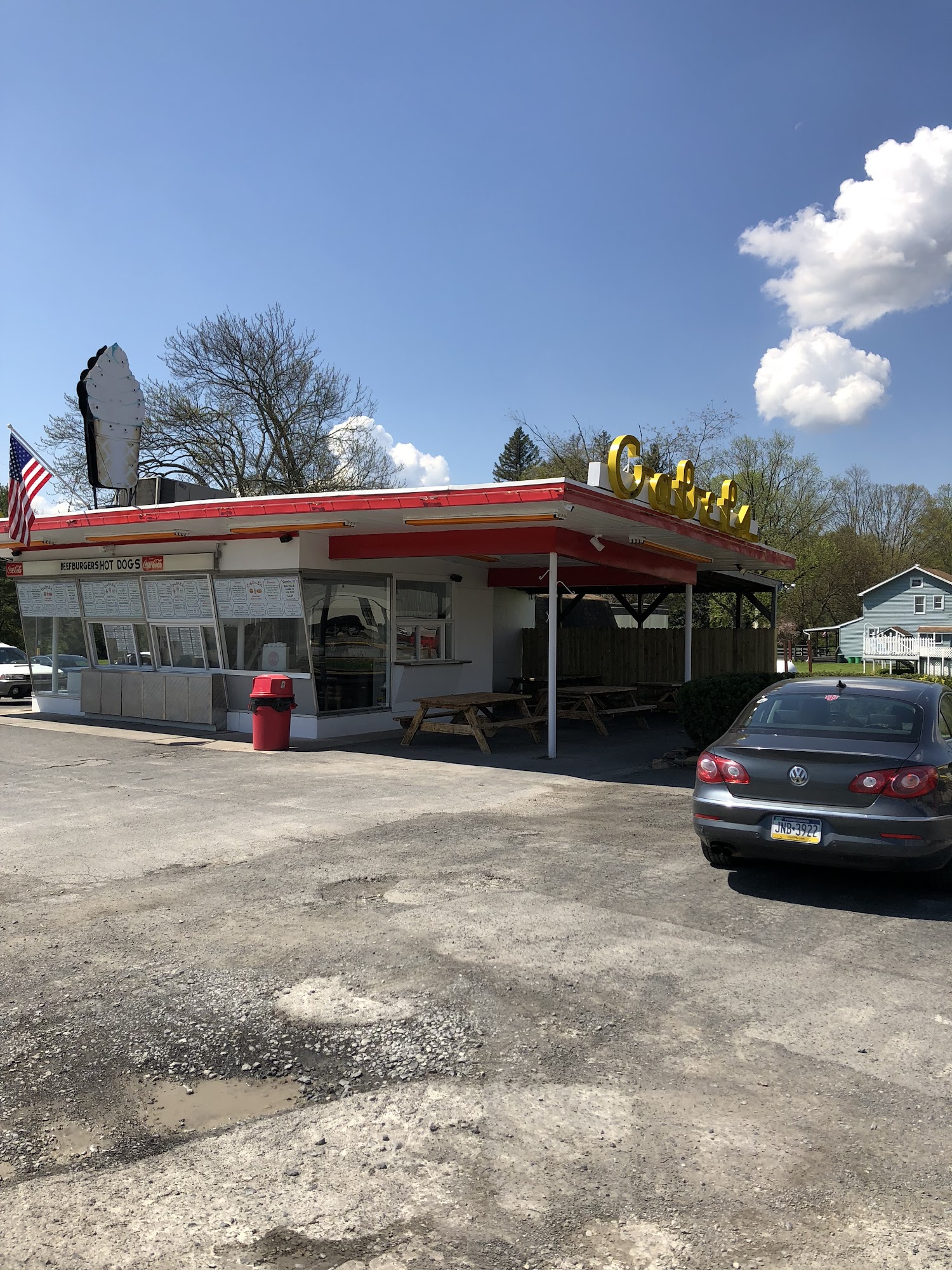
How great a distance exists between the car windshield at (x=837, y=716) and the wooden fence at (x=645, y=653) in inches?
584

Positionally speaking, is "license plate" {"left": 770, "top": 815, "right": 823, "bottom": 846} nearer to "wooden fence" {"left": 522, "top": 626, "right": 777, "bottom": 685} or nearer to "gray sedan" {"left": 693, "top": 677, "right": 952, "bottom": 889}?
"gray sedan" {"left": 693, "top": 677, "right": 952, "bottom": 889}

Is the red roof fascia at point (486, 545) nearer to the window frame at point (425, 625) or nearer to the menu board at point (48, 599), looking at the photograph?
the window frame at point (425, 625)

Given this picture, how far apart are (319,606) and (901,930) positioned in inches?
435

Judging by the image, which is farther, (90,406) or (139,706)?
(90,406)

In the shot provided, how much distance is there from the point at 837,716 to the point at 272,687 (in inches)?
355

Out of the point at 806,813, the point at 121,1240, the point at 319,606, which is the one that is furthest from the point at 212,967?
the point at 319,606

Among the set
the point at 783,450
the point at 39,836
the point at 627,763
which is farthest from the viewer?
the point at 783,450

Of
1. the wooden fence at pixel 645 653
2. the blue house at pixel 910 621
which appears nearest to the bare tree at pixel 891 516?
the blue house at pixel 910 621

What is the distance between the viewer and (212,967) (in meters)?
5.20

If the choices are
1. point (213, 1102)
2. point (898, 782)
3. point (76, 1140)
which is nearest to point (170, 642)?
point (898, 782)

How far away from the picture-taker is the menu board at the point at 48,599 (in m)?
19.6

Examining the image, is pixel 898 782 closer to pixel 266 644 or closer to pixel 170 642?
pixel 266 644

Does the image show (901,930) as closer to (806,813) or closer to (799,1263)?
(806,813)

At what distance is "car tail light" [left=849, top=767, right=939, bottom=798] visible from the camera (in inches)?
240
